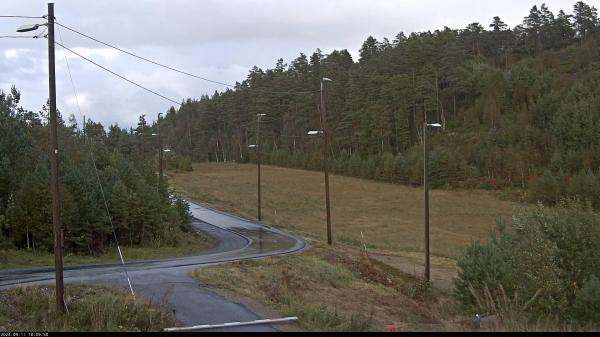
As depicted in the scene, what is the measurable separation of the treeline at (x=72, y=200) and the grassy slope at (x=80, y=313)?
10.3m

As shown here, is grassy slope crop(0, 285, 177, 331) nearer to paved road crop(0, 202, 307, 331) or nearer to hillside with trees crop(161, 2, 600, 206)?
paved road crop(0, 202, 307, 331)

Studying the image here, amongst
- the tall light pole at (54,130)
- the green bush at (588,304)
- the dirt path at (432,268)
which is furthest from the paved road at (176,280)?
the green bush at (588,304)

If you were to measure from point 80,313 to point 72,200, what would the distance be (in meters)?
17.6

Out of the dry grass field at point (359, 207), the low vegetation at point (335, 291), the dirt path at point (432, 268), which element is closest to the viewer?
the low vegetation at point (335, 291)

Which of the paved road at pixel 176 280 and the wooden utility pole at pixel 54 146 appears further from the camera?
the paved road at pixel 176 280

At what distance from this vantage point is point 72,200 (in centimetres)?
2978

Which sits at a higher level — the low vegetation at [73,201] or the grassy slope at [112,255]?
the low vegetation at [73,201]

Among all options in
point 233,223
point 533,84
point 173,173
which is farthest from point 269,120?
point 233,223

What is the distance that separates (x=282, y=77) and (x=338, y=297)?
94492 mm

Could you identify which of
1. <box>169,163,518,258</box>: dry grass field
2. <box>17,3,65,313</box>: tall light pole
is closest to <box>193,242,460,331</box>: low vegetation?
<box>17,3,65,313</box>: tall light pole

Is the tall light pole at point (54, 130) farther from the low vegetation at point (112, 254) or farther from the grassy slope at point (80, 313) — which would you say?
the low vegetation at point (112, 254)

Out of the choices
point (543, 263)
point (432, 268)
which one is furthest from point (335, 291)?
point (432, 268)

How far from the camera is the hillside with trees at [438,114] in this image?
86.0 metres

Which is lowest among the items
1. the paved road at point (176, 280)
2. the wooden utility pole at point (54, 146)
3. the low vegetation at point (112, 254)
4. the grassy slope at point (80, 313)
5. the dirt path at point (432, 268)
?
the dirt path at point (432, 268)
